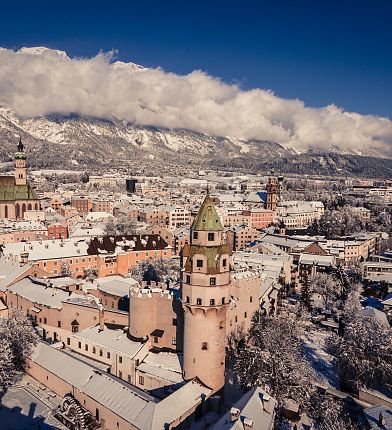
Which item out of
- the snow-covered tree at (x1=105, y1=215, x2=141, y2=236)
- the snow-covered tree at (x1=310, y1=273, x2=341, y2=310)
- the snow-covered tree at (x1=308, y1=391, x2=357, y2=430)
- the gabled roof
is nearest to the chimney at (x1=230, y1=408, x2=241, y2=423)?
the snow-covered tree at (x1=308, y1=391, x2=357, y2=430)

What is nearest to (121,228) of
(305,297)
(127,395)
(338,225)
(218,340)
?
(305,297)

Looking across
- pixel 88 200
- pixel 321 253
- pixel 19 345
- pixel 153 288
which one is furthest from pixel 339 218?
pixel 19 345

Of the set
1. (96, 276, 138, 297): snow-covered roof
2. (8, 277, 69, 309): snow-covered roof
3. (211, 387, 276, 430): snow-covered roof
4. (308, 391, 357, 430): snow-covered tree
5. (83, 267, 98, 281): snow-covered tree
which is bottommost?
(308, 391, 357, 430): snow-covered tree

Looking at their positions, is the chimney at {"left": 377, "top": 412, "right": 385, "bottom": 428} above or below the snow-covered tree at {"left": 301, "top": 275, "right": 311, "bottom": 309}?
above

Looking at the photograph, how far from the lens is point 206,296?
41.6 metres

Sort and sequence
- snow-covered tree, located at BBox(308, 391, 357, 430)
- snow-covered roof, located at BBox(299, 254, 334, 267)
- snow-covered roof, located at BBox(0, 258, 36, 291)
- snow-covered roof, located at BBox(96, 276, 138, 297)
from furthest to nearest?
snow-covered roof, located at BBox(299, 254, 334, 267) → snow-covered roof, located at BBox(96, 276, 138, 297) → snow-covered roof, located at BBox(0, 258, 36, 291) → snow-covered tree, located at BBox(308, 391, 357, 430)

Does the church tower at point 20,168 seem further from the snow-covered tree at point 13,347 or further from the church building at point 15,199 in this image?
the snow-covered tree at point 13,347

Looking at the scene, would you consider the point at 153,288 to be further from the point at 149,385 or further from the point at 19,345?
the point at 19,345

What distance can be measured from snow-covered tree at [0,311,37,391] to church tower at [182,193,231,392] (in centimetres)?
1638

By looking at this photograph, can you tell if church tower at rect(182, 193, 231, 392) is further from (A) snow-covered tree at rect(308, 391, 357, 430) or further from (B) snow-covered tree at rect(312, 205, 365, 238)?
(B) snow-covered tree at rect(312, 205, 365, 238)

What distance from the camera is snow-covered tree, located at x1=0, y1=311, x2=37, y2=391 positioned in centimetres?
4353

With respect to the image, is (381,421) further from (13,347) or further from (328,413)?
(13,347)

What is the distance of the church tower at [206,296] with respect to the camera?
41.6 meters

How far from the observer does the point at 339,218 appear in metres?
150
